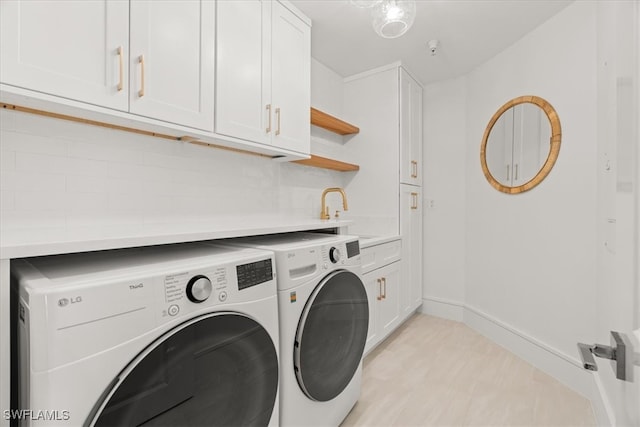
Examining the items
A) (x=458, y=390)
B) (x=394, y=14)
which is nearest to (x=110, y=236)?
(x=394, y=14)

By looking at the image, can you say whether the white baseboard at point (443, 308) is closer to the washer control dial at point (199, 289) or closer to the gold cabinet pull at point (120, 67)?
the washer control dial at point (199, 289)

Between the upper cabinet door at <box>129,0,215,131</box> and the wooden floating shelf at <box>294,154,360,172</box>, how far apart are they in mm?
998

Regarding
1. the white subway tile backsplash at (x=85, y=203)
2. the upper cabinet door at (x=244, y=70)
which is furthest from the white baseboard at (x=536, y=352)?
the white subway tile backsplash at (x=85, y=203)

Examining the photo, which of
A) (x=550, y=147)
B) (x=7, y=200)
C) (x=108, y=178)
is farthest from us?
(x=550, y=147)

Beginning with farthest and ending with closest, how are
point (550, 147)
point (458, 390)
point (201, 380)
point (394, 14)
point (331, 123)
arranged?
point (331, 123)
point (550, 147)
point (458, 390)
point (394, 14)
point (201, 380)

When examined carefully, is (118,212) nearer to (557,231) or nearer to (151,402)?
(151,402)

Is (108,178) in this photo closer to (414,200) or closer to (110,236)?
(110,236)

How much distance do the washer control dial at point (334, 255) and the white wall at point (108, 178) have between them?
0.84 m

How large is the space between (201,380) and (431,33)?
2.60m

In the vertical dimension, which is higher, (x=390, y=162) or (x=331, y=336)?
(x=390, y=162)

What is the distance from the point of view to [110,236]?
961mm

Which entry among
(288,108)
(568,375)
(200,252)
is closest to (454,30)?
(288,108)

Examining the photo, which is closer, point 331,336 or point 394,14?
point 331,336

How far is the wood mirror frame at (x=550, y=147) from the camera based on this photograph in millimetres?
2080
